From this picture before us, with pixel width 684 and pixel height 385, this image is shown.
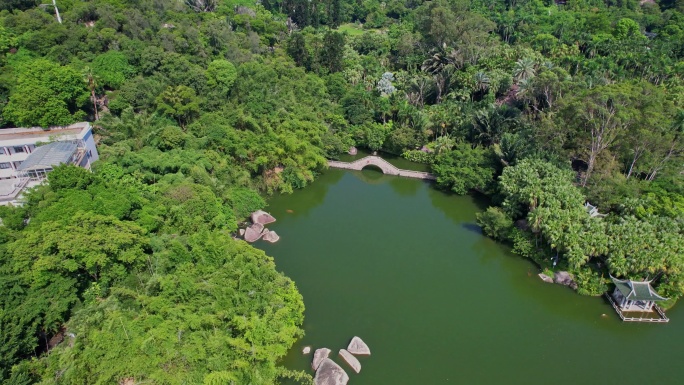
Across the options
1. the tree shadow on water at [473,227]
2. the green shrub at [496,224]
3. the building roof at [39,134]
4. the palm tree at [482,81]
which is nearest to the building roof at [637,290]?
the green shrub at [496,224]

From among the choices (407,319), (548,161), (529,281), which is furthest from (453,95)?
(407,319)

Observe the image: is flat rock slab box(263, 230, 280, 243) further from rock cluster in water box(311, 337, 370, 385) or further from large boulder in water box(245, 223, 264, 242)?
rock cluster in water box(311, 337, 370, 385)

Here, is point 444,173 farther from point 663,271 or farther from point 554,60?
point 554,60

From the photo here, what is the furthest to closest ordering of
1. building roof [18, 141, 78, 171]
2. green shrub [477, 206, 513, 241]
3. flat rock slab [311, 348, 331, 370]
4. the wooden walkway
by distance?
the wooden walkway, green shrub [477, 206, 513, 241], building roof [18, 141, 78, 171], flat rock slab [311, 348, 331, 370]

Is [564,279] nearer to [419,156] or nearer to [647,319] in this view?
[647,319]

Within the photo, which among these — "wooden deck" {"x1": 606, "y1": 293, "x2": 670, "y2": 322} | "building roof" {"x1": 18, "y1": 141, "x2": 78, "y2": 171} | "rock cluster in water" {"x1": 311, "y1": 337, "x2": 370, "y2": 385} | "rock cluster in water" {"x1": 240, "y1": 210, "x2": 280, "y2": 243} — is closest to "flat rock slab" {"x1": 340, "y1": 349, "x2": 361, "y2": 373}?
"rock cluster in water" {"x1": 311, "y1": 337, "x2": 370, "y2": 385}

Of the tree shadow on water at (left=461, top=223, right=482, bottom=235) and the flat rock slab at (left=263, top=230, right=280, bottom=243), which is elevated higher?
the tree shadow on water at (left=461, top=223, right=482, bottom=235)

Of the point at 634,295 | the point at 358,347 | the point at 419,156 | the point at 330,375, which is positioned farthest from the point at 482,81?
the point at 330,375

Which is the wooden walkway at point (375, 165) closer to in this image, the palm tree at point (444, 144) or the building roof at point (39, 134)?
the palm tree at point (444, 144)
